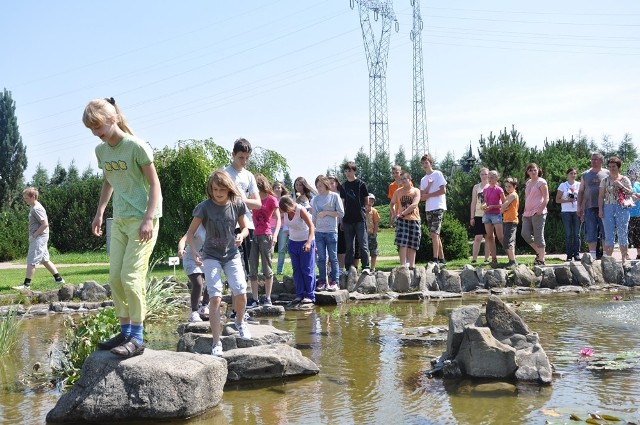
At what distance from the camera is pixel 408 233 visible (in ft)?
40.1

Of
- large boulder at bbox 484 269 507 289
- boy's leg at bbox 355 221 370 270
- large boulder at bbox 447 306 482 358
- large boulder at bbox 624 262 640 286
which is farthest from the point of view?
boy's leg at bbox 355 221 370 270

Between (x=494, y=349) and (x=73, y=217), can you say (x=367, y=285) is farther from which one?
(x=73, y=217)

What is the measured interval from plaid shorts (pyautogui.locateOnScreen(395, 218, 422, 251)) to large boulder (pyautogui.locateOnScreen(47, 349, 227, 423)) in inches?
286

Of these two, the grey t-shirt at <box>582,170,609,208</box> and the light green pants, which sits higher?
the grey t-shirt at <box>582,170,609,208</box>

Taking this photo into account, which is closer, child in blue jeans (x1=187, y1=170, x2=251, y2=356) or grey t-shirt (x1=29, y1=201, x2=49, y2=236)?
child in blue jeans (x1=187, y1=170, x2=251, y2=356)

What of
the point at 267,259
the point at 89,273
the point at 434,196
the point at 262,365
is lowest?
the point at 262,365

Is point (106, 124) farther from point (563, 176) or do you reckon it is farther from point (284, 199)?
point (563, 176)

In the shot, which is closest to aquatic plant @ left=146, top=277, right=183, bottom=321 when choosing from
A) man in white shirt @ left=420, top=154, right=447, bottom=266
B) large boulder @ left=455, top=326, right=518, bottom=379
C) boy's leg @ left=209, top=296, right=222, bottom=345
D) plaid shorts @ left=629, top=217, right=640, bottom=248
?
boy's leg @ left=209, top=296, right=222, bottom=345

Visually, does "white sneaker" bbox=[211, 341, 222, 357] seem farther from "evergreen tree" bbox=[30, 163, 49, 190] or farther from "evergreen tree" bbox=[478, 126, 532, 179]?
"evergreen tree" bbox=[30, 163, 49, 190]

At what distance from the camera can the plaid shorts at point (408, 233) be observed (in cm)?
1221

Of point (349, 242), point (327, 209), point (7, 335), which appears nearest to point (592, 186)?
point (349, 242)

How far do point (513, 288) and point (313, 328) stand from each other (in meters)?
Answer: 4.19

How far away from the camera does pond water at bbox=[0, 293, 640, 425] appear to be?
5012 mm

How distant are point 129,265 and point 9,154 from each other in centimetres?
4775
